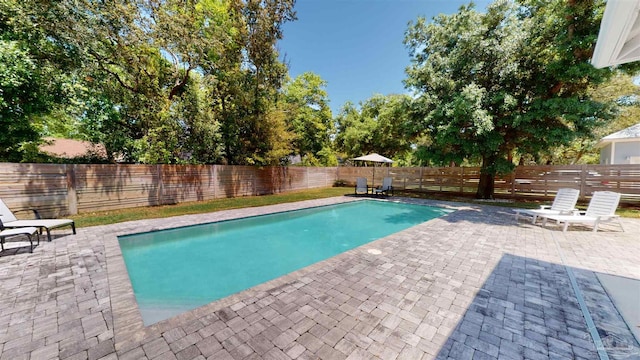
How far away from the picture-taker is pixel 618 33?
2.42 metres

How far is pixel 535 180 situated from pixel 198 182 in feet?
53.6

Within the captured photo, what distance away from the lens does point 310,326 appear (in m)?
2.40

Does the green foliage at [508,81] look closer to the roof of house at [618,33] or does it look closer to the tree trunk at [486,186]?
the tree trunk at [486,186]

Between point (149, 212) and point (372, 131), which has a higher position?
point (372, 131)

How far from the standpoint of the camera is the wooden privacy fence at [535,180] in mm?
9383

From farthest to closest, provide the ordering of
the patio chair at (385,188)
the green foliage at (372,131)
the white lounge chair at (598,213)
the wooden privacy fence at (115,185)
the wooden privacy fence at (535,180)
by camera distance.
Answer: the green foliage at (372,131)
the patio chair at (385,188)
the wooden privacy fence at (535,180)
the wooden privacy fence at (115,185)
the white lounge chair at (598,213)

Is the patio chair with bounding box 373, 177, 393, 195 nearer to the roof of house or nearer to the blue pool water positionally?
the blue pool water

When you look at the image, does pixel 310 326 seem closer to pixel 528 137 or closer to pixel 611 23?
pixel 611 23

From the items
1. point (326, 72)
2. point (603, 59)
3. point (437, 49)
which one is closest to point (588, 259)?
point (603, 59)

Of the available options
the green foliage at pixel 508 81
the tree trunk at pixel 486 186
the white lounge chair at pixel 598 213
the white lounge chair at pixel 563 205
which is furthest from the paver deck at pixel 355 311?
the tree trunk at pixel 486 186

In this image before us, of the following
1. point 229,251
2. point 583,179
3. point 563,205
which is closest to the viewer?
point 229,251

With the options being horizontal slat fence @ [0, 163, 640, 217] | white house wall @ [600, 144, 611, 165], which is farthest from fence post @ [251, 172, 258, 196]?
white house wall @ [600, 144, 611, 165]

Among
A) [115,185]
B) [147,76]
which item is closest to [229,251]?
[115,185]

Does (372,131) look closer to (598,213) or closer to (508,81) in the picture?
(508,81)
